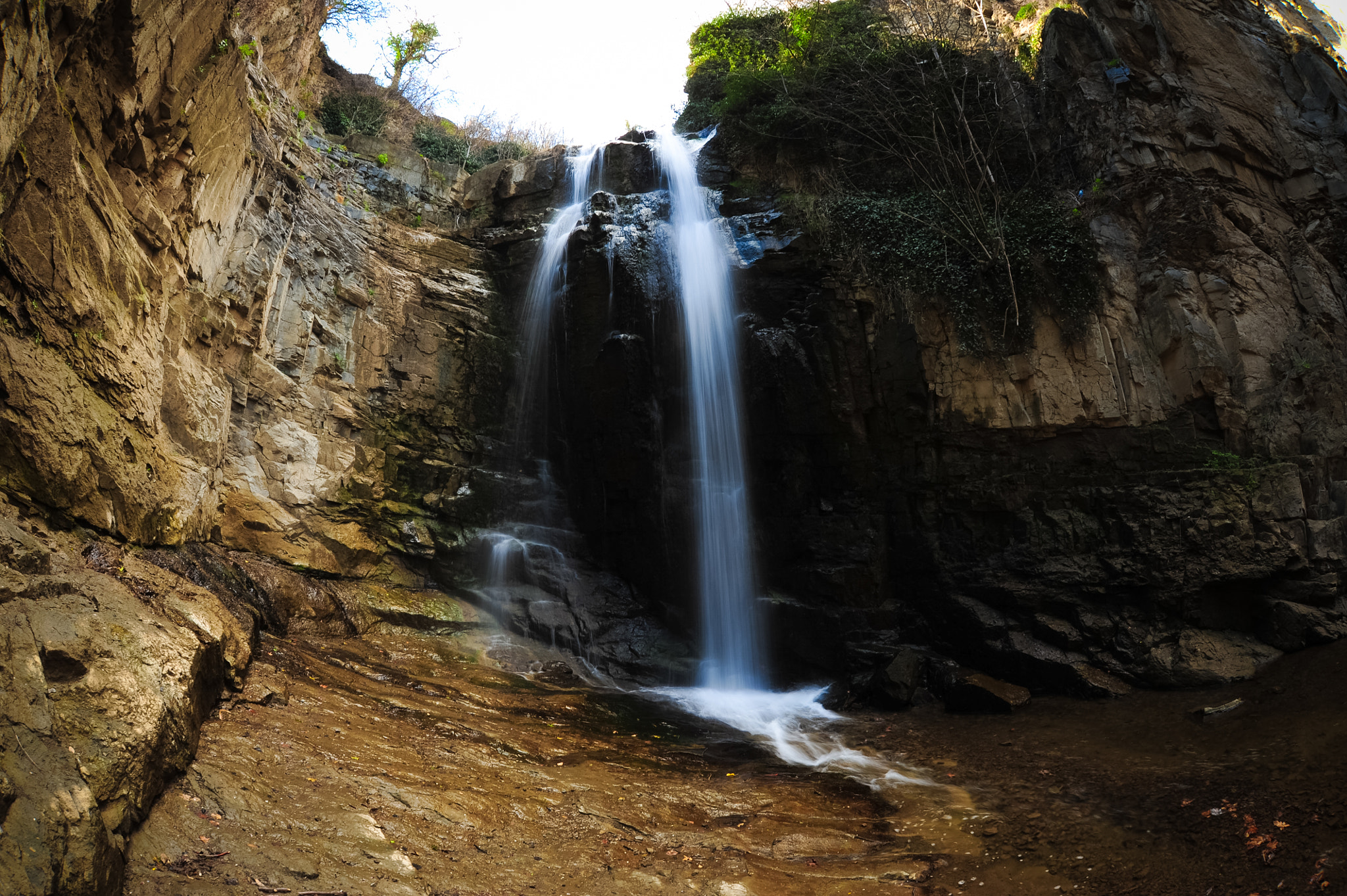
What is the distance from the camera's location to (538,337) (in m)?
13.9

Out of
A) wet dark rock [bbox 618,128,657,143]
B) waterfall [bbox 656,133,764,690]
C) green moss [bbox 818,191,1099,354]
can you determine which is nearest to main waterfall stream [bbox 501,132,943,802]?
waterfall [bbox 656,133,764,690]

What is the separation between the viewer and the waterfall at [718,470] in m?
11.5

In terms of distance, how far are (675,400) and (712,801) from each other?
7546 mm

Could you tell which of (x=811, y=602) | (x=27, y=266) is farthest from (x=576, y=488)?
(x=27, y=266)

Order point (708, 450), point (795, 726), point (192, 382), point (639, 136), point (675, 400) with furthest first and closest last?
point (639, 136), point (675, 400), point (708, 450), point (795, 726), point (192, 382)

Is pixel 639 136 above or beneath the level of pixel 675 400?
above

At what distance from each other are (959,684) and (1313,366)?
22.2 feet

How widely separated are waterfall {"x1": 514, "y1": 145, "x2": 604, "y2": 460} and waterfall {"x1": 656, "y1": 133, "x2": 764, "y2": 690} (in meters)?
2.47

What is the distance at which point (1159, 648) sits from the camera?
9.19m

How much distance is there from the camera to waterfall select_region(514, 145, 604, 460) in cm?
1372

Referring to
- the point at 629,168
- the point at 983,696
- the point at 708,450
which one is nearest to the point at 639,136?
the point at 629,168

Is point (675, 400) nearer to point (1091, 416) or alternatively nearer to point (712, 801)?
point (1091, 416)

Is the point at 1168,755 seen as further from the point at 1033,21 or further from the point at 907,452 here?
the point at 1033,21

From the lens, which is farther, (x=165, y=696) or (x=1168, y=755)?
(x=1168, y=755)
